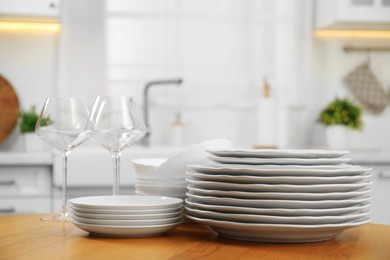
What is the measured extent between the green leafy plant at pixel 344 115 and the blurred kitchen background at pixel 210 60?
0.14m

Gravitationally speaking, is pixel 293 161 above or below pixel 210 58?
below

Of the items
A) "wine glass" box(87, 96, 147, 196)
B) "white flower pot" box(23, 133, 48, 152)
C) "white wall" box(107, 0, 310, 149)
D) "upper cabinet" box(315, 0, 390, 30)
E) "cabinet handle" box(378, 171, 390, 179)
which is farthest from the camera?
"white wall" box(107, 0, 310, 149)

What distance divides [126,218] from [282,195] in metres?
0.26

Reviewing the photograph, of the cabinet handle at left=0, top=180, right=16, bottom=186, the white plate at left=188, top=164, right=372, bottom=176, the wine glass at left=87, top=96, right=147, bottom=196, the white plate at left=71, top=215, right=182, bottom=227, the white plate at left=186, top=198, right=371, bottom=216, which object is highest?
the wine glass at left=87, top=96, right=147, bottom=196

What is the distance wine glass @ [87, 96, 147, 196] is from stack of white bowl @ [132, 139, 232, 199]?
6cm

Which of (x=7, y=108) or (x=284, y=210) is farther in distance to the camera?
(x=7, y=108)

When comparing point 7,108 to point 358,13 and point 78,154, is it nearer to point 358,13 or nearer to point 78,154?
point 78,154

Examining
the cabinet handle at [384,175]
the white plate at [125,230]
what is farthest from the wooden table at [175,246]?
the cabinet handle at [384,175]

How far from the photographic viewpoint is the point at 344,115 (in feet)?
12.2

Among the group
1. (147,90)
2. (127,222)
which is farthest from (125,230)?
(147,90)

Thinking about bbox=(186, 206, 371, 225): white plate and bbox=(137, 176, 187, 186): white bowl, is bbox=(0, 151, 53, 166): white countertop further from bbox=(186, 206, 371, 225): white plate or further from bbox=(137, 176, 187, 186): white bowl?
bbox=(186, 206, 371, 225): white plate

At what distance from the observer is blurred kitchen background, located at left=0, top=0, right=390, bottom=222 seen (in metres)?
3.69

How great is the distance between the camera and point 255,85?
12.8 feet

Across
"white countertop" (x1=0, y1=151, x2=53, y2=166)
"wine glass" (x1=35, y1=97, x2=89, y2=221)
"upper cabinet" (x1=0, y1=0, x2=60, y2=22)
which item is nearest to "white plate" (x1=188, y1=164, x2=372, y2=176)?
"wine glass" (x1=35, y1=97, x2=89, y2=221)
